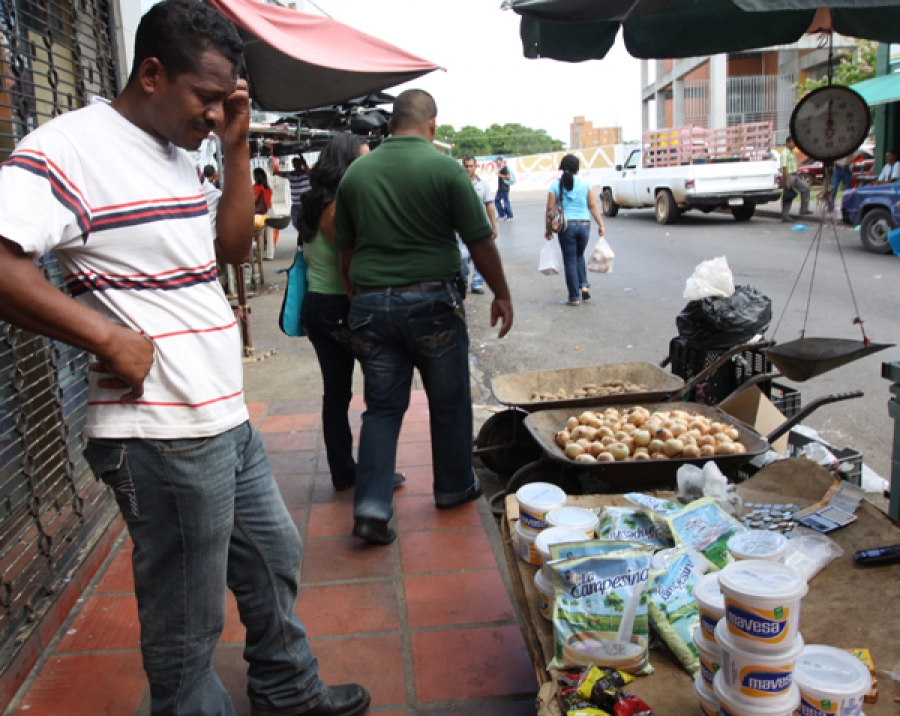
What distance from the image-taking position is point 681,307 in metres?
9.55

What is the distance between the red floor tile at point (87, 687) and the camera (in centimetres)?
253

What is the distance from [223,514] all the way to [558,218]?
8.09 metres

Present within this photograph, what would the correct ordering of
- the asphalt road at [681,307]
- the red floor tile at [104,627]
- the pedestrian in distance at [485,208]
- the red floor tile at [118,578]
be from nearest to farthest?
the red floor tile at [104,627] < the red floor tile at [118,578] < the asphalt road at [681,307] < the pedestrian in distance at [485,208]

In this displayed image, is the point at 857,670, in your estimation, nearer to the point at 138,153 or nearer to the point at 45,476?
the point at 138,153

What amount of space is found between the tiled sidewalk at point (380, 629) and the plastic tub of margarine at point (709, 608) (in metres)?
0.85

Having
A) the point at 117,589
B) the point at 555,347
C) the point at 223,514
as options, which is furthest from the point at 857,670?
the point at 555,347

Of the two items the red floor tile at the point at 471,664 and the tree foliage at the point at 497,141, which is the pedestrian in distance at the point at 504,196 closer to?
the red floor tile at the point at 471,664

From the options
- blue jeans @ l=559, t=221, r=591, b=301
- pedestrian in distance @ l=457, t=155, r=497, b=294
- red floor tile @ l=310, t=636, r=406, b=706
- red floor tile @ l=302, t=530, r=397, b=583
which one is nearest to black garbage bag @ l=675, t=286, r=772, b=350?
red floor tile @ l=302, t=530, r=397, b=583

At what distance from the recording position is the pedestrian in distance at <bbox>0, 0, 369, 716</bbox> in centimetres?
158

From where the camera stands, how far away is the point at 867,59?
68.5 ft

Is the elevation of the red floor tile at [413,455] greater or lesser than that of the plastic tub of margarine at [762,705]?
lesser

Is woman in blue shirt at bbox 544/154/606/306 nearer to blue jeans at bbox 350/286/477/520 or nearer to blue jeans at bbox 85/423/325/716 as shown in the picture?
blue jeans at bbox 350/286/477/520

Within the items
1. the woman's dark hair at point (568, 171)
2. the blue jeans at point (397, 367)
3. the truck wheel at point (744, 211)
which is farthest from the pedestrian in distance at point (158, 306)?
the truck wheel at point (744, 211)

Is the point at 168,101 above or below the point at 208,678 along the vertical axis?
above
